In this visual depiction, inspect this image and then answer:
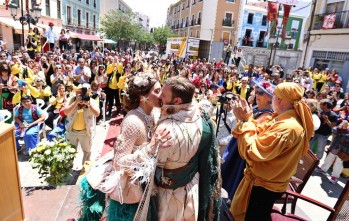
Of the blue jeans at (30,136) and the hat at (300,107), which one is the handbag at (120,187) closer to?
the hat at (300,107)

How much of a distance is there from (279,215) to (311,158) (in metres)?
0.69

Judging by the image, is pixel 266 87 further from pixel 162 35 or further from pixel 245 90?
pixel 162 35

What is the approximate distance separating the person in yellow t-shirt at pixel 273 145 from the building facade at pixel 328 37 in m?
13.4

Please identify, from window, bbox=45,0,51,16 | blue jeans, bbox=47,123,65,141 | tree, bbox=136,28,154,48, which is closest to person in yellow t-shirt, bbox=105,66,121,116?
blue jeans, bbox=47,123,65,141

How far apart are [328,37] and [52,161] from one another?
54.3 ft

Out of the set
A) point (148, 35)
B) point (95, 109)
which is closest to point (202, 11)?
point (148, 35)

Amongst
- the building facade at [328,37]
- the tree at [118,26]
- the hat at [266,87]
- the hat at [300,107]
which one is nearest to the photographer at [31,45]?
the hat at [266,87]

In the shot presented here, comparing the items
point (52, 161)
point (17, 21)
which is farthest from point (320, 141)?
point (17, 21)

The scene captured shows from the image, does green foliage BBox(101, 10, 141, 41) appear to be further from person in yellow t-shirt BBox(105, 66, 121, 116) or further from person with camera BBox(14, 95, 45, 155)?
person with camera BBox(14, 95, 45, 155)

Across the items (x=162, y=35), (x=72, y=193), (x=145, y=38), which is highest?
(x=162, y=35)

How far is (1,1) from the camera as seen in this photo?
18.8 metres

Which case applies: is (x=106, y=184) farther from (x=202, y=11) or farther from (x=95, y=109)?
(x=202, y=11)

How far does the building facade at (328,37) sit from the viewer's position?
45.7 feet

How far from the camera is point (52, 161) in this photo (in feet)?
10.8
